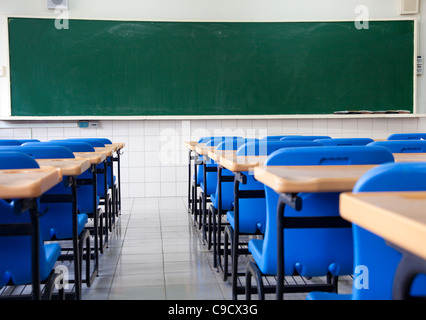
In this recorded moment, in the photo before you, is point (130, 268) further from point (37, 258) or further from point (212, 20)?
point (212, 20)

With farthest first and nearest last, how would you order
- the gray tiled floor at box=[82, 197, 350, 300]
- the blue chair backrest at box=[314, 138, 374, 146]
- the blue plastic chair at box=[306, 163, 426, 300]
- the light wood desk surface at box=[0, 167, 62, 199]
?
the gray tiled floor at box=[82, 197, 350, 300]
the blue chair backrest at box=[314, 138, 374, 146]
the light wood desk surface at box=[0, 167, 62, 199]
the blue plastic chair at box=[306, 163, 426, 300]

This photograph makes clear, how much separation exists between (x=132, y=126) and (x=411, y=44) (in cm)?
415

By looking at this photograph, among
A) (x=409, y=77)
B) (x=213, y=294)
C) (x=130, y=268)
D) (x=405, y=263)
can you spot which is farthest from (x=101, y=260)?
(x=409, y=77)

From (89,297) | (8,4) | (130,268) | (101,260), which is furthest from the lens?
(8,4)

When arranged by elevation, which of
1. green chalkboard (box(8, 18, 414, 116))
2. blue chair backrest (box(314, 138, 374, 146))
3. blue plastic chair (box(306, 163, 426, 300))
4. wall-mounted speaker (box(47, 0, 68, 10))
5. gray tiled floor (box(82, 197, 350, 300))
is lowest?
gray tiled floor (box(82, 197, 350, 300))

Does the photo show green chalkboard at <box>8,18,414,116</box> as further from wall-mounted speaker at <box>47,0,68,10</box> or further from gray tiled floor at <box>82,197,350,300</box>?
gray tiled floor at <box>82,197,350,300</box>

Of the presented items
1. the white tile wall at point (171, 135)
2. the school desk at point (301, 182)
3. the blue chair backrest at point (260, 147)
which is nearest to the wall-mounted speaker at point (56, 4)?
the white tile wall at point (171, 135)

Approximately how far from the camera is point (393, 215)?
0.60 metres

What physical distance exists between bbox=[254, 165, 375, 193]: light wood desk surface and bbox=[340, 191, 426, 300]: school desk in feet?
1.01

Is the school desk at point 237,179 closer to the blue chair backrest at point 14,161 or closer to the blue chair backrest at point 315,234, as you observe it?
the blue chair backrest at point 315,234

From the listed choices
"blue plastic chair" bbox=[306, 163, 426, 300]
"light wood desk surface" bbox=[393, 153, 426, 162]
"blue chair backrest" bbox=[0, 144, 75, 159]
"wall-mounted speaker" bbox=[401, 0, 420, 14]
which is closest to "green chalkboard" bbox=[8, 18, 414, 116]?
"wall-mounted speaker" bbox=[401, 0, 420, 14]

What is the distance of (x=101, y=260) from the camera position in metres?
3.39

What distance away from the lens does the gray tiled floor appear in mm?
2680

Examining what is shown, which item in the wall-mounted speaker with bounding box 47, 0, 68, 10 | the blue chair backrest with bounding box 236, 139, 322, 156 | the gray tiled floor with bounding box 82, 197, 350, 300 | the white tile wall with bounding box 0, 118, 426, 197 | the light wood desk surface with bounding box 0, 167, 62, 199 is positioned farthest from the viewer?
the white tile wall with bounding box 0, 118, 426, 197
